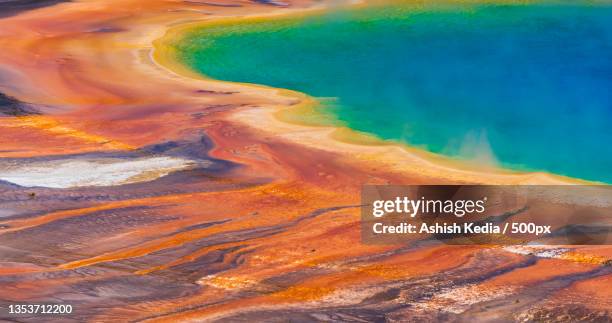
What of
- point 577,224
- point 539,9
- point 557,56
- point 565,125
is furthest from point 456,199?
point 539,9

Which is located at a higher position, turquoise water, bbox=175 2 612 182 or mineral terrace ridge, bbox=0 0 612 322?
turquoise water, bbox=175 2 612 182

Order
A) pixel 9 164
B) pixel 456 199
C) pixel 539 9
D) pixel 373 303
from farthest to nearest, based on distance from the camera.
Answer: pixel 539 9, pixel 9 164, pixel 456 199, pixel 373 303

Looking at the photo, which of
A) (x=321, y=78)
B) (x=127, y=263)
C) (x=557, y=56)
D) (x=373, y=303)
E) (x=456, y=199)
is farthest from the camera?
(x=557, y=56)

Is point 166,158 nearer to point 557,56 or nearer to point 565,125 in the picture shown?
point 565,125

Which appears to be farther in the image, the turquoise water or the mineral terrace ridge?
the turquoise water
